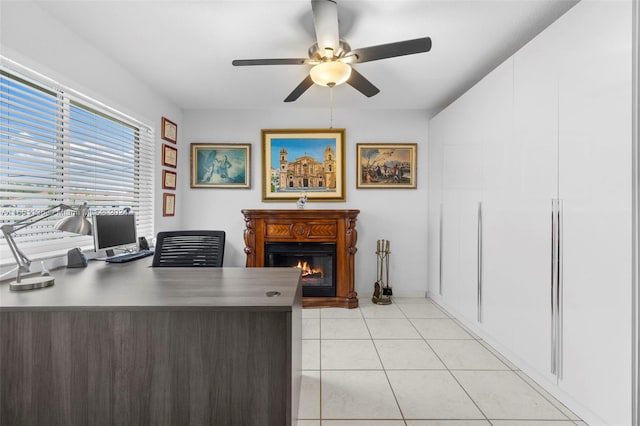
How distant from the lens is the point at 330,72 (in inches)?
86.6

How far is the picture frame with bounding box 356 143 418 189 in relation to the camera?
4.12 metres

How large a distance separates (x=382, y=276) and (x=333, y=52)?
2857 millimetres

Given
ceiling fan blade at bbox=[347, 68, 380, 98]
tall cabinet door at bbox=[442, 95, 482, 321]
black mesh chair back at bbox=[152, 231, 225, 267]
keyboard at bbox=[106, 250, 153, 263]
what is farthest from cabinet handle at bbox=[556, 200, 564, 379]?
keyboard at bbox=[106, 250, 153, 263]

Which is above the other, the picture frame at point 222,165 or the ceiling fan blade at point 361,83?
the ceiling fan blade at point 361,83

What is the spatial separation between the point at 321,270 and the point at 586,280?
2.68 metres

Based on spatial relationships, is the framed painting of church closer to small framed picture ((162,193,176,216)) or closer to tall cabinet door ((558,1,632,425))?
small framed picture ((162,193,176,216))

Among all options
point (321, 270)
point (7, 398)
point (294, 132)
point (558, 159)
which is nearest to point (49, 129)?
point (7, 398)

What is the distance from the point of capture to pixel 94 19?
213cm

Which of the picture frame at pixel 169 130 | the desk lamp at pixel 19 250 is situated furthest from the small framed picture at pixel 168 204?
the desk lamp at pixel 19 250

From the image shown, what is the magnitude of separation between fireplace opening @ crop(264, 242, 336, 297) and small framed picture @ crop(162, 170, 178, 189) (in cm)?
134

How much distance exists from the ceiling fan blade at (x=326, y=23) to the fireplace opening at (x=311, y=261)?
229 cm

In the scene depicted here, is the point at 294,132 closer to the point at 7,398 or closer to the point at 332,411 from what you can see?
the point at 332,411

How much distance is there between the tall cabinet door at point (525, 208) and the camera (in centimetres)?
197

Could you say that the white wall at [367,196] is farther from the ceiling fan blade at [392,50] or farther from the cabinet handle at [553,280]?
the cabinet handle at [553,280]
